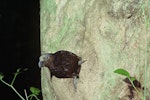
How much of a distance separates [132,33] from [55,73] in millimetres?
350

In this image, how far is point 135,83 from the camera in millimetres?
1270

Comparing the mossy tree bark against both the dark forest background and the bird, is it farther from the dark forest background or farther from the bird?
the dark forest background

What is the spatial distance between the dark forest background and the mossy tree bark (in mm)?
2277

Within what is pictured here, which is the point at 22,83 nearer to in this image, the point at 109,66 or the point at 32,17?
the point at 32,17

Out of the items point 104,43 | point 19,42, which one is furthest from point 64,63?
point 19,42

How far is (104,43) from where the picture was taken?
4.40 feet

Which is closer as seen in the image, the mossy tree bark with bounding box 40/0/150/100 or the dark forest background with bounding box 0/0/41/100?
the mossy tree bark with bounding box 40/0/150/100

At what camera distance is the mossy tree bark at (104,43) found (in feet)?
4.17

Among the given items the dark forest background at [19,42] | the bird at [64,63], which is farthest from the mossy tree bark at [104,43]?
the dark forest background at [19,42]

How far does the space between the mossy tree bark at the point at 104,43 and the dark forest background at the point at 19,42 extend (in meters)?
2.28

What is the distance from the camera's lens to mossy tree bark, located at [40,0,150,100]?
1272mm

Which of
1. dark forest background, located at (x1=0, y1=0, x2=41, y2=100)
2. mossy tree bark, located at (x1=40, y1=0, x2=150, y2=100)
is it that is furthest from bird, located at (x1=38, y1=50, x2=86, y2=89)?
dark forest background, located at (x1=0, y1=0, x2=41, y2=100)

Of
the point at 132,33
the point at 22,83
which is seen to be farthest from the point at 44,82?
the point at 22,83

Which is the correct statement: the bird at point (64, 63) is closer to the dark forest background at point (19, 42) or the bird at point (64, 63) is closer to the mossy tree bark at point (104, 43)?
the mossy tree bark at point (104, 43)
